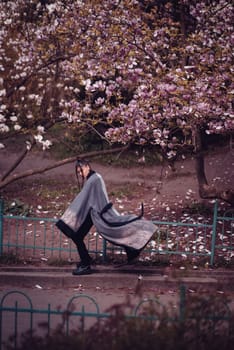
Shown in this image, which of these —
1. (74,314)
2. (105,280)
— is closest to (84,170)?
(105,280)

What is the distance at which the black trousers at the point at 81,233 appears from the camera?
875 cm

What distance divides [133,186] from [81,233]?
6413mm

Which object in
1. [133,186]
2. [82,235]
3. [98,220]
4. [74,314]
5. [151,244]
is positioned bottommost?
[74,314]

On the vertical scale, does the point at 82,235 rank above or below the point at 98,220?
below

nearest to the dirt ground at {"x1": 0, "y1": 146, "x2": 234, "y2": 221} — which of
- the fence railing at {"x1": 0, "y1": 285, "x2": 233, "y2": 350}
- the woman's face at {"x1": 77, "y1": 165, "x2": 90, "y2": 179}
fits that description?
the woman's face at {"x1": 77, "y1": 165, "x2": 90, "y2": 179}

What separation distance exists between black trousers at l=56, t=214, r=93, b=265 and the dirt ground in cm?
346

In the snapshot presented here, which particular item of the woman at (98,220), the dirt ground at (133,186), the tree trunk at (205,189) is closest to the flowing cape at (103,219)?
the woman at (98,220)

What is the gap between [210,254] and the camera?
9602mm

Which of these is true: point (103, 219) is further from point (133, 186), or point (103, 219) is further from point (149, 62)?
point (133, 186)

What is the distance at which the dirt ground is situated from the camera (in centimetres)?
1329

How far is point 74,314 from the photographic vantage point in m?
5.64

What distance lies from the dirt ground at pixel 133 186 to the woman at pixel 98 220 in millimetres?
3420

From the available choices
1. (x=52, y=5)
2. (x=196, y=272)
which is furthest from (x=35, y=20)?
(x=196, y=272)

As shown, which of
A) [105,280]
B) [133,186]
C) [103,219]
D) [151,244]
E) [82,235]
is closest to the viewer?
[103,219]
